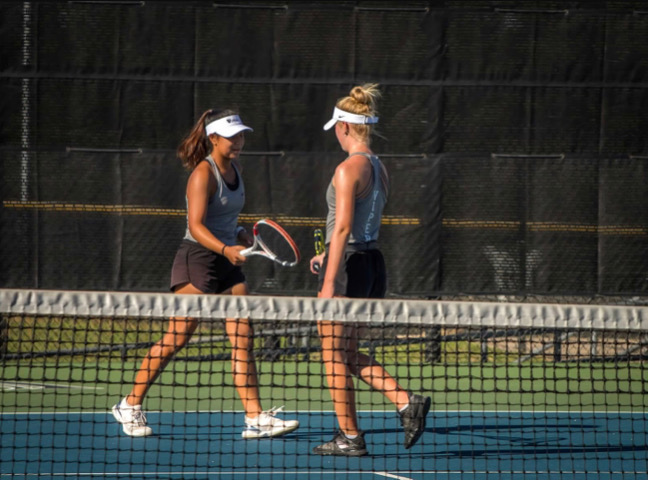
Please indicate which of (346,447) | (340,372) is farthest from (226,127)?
(346,447)

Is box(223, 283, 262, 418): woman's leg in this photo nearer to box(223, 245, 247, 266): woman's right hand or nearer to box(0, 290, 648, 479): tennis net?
box(0, 290, 648, 479): tennis net

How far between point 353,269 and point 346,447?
0.77 metres

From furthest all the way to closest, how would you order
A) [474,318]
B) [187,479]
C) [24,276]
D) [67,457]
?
[24,276], [67,457], [187,479], [474,318]

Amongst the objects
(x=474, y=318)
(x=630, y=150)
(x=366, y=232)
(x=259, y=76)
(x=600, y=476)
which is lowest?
(x=600, y=476)

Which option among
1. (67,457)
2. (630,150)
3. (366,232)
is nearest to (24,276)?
(67,457)

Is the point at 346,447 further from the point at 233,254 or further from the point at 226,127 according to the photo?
the point at 226,127

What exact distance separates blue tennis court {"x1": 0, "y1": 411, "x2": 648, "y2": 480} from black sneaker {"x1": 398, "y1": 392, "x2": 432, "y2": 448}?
0.40 feet

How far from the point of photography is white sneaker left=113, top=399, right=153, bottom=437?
483 centimetres

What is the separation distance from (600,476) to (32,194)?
455cm

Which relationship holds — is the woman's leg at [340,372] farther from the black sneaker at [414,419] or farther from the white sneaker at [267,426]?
the white sneaker at [267,426]

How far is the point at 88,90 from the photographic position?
7.24m

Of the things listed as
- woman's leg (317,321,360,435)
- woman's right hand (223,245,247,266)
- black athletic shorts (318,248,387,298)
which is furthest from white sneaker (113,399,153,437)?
black athletic shorts (318,248,387,298)

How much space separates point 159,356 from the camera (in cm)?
479

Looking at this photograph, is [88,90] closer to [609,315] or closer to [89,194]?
[89,194]
